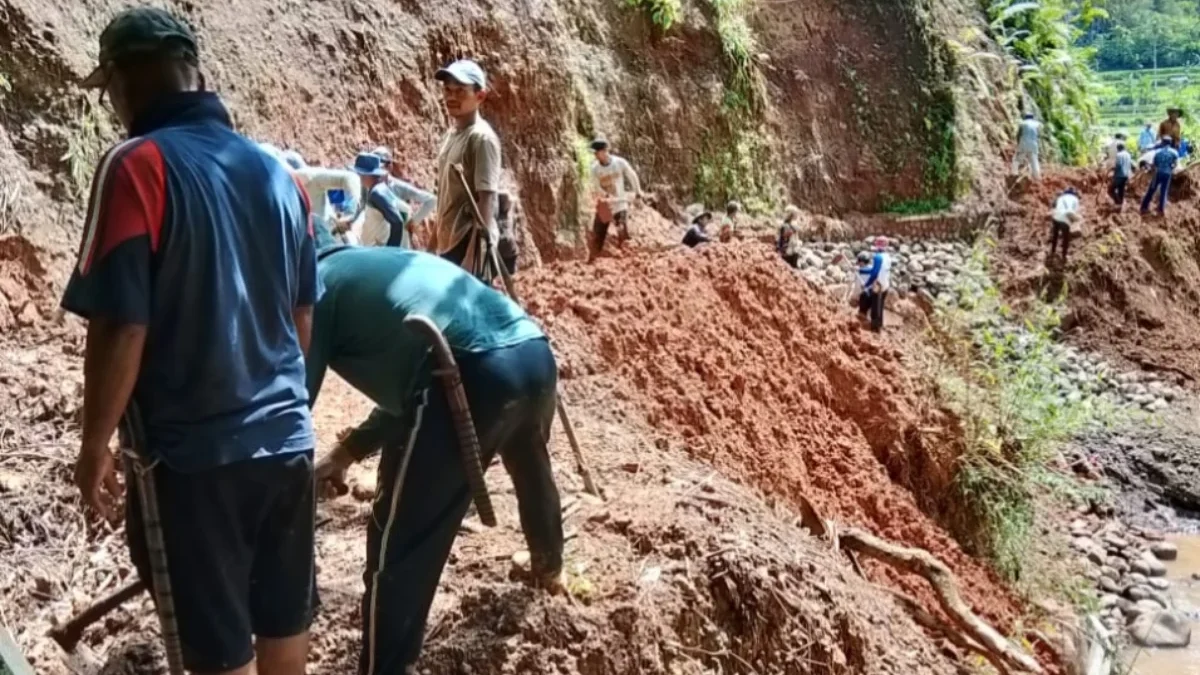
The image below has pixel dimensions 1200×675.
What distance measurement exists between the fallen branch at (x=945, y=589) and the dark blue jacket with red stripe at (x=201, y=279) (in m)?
3.73

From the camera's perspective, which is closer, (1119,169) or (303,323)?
(303,323)

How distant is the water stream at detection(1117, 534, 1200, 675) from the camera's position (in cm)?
949

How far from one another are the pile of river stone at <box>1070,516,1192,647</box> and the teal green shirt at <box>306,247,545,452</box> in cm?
818

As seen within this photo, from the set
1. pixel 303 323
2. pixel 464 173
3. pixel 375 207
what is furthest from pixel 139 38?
pixel 375 207

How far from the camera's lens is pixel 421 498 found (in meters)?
3.19

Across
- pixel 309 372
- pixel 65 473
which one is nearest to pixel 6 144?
pixel 65 473

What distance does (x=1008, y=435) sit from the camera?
869cm

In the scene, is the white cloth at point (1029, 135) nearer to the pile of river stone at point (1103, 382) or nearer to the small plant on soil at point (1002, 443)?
the pile of river stone at point (1103, 382)

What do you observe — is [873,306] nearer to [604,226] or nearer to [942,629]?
[604,226]

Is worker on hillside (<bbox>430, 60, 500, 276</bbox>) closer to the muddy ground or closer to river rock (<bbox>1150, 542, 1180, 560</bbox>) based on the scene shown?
the muddy ground

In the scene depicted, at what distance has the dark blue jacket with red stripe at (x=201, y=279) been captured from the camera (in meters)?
2.31

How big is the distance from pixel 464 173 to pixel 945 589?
314 cm

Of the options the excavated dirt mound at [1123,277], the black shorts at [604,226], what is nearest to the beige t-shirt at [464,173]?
the black shorts at [604,226]

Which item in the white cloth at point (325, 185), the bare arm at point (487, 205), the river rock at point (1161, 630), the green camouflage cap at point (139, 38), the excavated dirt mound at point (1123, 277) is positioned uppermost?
the green camouflage cap at point (139, 38)
